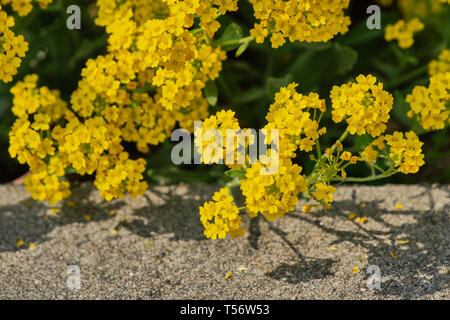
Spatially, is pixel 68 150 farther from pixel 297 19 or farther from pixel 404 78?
pixel 404 78

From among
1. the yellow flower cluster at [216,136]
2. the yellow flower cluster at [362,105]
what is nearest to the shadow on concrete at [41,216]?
the yellow flower cluster at [216,136]

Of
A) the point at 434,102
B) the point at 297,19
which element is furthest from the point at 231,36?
the point at 434,102

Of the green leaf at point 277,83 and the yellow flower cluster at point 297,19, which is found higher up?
the yellow flower cluster at point 297,19

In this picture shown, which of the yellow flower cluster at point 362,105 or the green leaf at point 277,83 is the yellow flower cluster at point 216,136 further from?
the green leaf at point 277,83

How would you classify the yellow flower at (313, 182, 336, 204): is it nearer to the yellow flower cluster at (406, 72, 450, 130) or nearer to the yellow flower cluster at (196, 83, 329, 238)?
the yellow flower cluster at (196, 83, 329, 238)

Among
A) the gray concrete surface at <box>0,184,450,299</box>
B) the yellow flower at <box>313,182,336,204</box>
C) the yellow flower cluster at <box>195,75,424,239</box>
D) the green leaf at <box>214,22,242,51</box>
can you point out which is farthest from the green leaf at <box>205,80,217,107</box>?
the yellow flower at <box>313,182,336,204</box>
